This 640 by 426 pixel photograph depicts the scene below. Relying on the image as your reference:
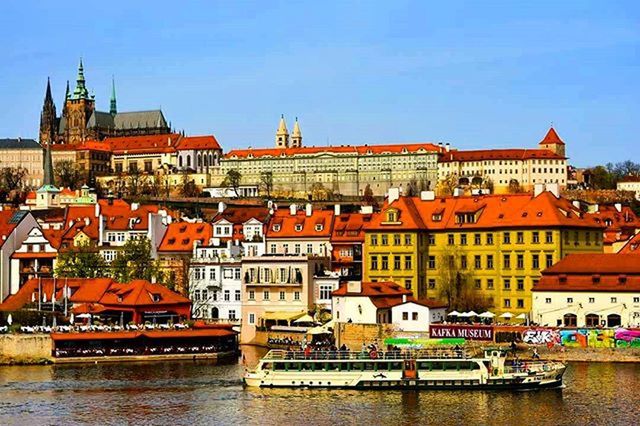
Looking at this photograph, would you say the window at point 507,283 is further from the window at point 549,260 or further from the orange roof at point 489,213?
the orange roof at point 489,213

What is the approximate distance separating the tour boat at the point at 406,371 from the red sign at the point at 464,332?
1054cm

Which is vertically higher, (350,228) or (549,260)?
(350,228)

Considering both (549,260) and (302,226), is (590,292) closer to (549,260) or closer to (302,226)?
(549,260)

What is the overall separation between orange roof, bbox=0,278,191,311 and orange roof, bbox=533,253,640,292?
22.7 meters

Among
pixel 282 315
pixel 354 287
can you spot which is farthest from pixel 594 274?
pixel 282 315

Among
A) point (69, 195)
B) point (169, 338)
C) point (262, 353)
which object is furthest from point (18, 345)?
point (69, 195)

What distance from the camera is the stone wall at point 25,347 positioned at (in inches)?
2766

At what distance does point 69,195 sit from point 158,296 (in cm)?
10747

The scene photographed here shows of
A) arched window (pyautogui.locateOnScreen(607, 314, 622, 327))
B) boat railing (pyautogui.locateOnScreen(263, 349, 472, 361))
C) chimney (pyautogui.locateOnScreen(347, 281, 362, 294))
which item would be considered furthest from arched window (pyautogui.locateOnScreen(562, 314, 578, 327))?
boat railing (pyautogui.locateOnScreen(263, 349, 472, 361))

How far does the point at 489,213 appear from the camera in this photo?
83812 millimetres

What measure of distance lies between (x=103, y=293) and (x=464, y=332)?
77.2 feet

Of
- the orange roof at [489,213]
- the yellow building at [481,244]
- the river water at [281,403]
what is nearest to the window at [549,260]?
the yellow building at [481,244]

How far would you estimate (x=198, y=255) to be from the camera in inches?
3499

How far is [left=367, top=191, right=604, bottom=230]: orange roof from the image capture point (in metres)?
81.2
